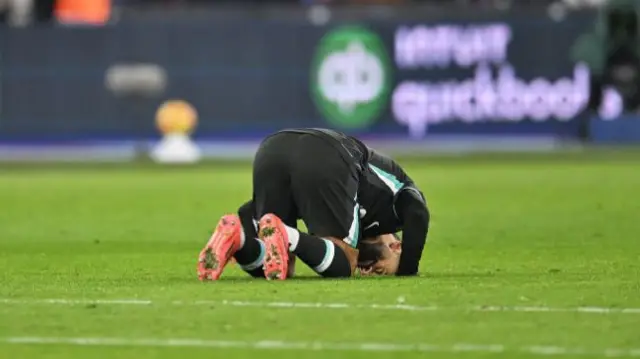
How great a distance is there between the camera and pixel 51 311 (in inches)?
310

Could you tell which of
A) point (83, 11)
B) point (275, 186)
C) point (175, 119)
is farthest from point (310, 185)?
point (83, 11)

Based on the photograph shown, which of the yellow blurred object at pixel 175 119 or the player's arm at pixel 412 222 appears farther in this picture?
the yellow blurred object at pixel 175 119

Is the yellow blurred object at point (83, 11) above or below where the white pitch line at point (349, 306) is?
below

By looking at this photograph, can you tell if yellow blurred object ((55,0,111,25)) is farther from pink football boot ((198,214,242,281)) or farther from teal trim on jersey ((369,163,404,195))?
pink football boot ((198,214,242,281))

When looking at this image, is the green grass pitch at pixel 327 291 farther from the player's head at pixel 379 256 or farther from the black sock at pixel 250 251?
the player's head at pixel 379 256

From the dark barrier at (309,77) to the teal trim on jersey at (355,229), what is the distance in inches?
709

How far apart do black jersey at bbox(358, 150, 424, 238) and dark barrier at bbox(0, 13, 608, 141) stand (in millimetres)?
17667

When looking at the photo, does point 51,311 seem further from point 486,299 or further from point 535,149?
point 535,149

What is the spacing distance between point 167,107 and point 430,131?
4459mm

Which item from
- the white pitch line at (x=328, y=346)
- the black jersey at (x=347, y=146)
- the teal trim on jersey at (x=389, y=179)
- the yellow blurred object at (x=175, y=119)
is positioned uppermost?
the black jersey at (x=347, y=146)

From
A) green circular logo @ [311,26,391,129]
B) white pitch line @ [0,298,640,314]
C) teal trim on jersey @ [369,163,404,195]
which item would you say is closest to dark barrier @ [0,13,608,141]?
green circular logo @ [311,26,391,129]

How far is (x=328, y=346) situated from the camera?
6715 millimetres

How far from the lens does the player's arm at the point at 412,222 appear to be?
30.3ft

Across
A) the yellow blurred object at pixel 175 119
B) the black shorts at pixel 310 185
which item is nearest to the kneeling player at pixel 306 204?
the black shorts at pixel 310 185
